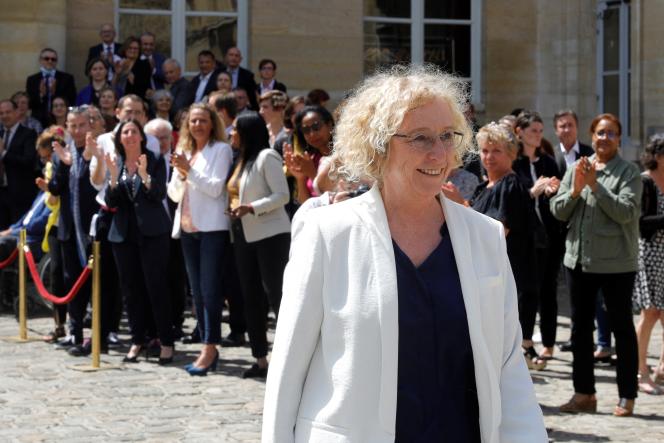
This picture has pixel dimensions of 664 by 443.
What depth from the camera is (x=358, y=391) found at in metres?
3.50

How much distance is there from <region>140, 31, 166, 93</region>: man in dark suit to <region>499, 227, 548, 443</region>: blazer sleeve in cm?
1243

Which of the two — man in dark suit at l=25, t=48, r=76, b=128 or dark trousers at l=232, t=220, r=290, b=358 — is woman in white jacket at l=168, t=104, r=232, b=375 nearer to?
dark trousers at l=232, t=220, r=290, b=358

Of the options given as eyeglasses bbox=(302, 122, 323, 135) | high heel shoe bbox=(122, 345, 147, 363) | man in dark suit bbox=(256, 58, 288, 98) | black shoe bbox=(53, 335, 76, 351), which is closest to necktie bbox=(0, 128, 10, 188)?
man in dark suit bbox=(256, 58, 288, 98)

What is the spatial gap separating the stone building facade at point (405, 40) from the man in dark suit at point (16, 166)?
187cm

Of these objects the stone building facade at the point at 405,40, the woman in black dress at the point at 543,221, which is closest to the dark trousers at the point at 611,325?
the woman in black dress at the point at 543,221

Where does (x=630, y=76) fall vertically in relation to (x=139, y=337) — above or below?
above

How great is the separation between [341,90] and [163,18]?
262 centimetres

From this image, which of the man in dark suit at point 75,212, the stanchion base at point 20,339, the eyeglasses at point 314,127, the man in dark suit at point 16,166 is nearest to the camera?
the eyeglasses at point 314,127

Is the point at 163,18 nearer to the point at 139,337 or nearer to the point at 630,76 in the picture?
the point at 630,76

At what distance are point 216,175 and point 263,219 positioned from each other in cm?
58

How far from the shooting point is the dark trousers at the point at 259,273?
30.8 ft

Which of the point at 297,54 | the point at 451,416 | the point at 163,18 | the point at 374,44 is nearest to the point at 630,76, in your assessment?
the point at 374,44

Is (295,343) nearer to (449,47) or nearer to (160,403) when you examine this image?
(160,403)

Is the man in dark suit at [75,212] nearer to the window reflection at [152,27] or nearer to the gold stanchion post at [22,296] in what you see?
the gold stanchion post at [22,296]
